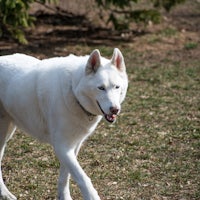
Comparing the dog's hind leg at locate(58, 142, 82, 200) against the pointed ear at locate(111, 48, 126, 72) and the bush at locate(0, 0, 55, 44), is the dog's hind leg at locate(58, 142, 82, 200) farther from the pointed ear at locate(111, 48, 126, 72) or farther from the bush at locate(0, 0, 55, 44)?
the bush at locate(0, 0, 55, 44)

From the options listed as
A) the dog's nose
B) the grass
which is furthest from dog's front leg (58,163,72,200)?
the dog's nose

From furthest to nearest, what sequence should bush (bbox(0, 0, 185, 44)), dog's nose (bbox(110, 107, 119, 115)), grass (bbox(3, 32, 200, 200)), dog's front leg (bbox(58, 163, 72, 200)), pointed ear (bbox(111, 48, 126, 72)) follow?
bush (bbox(0, 0, 185, 44)) → grass (bbox(3, 32, 200, 200)) → dog's front leg (bbox(58, 163, 72, 200)) → pointed ear (bbox(111, 48, 126, 72)) → dog's nose (bbox(110, 107, 119, 115))

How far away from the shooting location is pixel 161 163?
20.6ft

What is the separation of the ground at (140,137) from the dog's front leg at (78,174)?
89cm

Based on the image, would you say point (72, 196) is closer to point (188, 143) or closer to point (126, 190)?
point (126, 190)

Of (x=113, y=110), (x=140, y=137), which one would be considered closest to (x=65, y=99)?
(x=113, y=110)

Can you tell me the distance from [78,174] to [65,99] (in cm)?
61

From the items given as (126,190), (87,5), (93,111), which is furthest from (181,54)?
(93,111)

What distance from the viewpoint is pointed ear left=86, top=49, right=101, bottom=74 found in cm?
457

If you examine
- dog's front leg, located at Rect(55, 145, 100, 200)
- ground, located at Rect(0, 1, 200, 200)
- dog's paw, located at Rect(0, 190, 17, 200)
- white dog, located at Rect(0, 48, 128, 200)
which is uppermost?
white dog, located at Rect(0, 48, 128, 200)

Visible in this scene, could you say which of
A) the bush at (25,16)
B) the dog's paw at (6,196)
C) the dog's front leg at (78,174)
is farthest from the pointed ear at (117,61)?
the bush at (25,16)

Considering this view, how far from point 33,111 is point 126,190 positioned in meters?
1.24

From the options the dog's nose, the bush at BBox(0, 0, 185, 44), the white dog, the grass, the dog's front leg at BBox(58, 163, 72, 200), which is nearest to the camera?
the dog's nose

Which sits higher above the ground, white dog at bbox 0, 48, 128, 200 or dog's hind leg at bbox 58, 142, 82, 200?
white dog at bbox 0, 48, 128, 200
